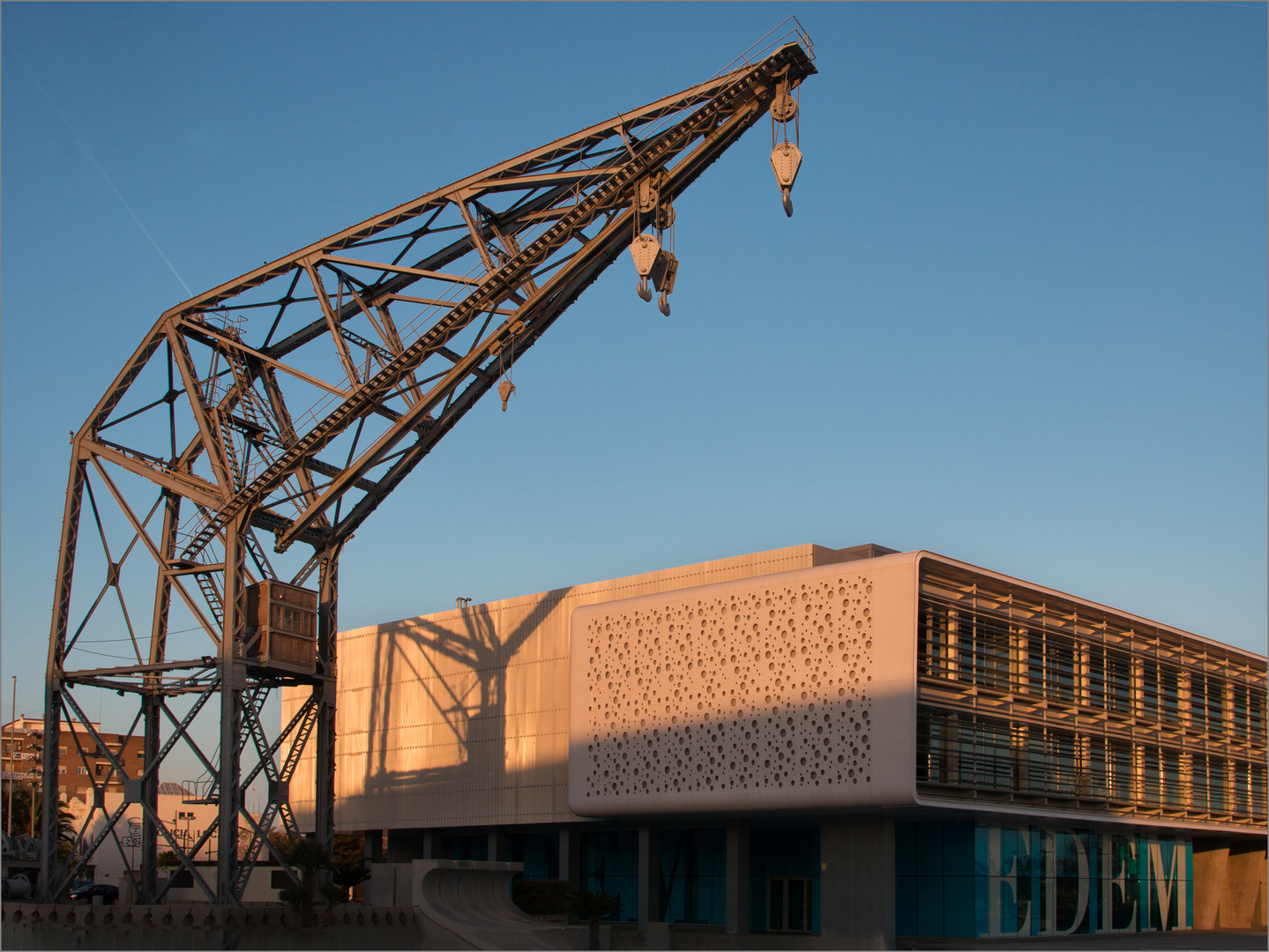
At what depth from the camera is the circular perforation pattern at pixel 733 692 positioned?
38375 millimetres

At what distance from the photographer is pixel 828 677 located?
38.8 meters

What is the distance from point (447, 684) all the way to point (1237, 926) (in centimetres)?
3355

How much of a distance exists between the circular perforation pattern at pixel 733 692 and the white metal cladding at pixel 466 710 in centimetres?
393

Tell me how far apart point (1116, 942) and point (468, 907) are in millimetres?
20378

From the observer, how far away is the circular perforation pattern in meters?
38.4

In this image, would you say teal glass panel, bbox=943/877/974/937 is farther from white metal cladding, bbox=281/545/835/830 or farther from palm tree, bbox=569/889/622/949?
white metal cladding, bbox=281/545/835/830

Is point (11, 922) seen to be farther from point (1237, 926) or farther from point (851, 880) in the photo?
point (1237, 926)

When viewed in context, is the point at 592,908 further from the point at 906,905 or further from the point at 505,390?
the point at 505,390

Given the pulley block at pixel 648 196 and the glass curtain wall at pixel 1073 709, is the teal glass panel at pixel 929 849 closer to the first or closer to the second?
the glass curtain wall at pixel 1073 709

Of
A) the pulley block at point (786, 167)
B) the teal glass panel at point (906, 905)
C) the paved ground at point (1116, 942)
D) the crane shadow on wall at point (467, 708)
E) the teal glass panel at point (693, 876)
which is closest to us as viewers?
the pulley block at point (786, 167)

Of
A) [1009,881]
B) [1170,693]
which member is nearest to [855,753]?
[1009,881]

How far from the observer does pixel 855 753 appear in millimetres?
37531

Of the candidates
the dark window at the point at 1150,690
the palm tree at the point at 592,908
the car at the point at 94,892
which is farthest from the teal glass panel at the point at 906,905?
the car at the point at 94,892

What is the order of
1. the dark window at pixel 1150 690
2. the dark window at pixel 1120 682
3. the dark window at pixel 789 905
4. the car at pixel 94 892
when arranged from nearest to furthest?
1. the dark window at pixel 1120 682
2. the dark window at pixel 1150 690
3. the dark window at pixel 789 905
4. the car at pixel 94 892
